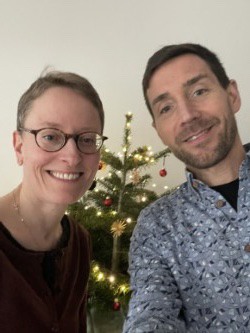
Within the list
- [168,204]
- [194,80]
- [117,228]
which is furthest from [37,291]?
[194,80]

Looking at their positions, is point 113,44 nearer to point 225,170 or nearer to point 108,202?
point 108,202

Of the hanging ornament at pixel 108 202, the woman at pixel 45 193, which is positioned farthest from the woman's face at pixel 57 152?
the hanging ornament at pixel 108 202

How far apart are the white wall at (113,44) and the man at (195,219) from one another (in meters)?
1.08

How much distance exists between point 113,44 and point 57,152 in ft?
5.33

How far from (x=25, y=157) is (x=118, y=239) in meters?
0.86

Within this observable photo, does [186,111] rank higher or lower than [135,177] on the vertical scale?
higher

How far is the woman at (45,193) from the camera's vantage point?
2.92ft

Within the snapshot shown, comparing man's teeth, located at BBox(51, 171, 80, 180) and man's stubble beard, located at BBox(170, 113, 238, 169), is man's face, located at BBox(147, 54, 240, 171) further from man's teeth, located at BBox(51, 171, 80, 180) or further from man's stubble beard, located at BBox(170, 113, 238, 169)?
man's teeth, located at BBox(51, 171, 80, 180)

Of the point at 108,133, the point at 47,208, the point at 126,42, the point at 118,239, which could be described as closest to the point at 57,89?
the point at 47,208

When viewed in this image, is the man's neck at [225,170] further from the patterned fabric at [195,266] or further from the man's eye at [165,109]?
the man's eye at [165,109]

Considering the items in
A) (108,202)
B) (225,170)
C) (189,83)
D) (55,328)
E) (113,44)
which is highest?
(113,44)

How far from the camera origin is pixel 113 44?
2312mm

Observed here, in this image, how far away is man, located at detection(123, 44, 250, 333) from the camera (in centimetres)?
90

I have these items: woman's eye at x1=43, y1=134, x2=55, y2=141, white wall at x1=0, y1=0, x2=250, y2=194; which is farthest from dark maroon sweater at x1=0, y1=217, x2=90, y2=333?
white wall at x1=0, y1=0, x2=250, y2=194
